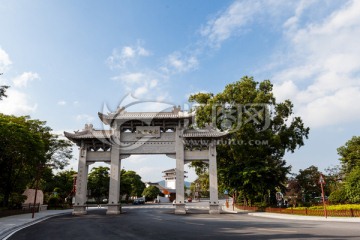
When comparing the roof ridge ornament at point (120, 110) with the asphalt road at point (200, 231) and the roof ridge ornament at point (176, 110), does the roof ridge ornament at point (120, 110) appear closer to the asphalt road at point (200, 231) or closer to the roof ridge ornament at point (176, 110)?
the roof ridge ornament at point (176, 110)

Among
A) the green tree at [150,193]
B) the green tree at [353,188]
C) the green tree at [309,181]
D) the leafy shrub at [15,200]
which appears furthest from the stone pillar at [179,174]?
the green tree at [150,193]

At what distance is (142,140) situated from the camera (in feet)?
80.9

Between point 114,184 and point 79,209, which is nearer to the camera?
point 79,209

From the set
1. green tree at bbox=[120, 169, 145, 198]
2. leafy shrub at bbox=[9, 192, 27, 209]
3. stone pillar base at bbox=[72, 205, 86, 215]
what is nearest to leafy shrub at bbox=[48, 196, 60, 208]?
leafy shrub at bbox=[9, 192, 27, 209]

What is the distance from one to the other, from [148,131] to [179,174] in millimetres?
4921

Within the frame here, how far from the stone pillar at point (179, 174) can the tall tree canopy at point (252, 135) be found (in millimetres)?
5173

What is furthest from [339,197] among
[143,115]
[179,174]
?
[143,115]

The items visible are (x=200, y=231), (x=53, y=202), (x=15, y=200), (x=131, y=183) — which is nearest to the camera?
(x=200, y=231)

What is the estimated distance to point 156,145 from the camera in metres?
24.5

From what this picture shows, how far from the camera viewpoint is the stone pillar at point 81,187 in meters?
23.3

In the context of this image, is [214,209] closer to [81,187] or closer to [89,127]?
[81,187]

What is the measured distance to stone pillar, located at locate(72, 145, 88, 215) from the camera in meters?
23.3

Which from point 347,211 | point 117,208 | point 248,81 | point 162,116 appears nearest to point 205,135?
point 162,116

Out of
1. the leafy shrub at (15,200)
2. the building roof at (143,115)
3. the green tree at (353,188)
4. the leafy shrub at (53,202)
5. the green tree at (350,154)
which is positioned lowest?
the leafy shrub at (53,202)
